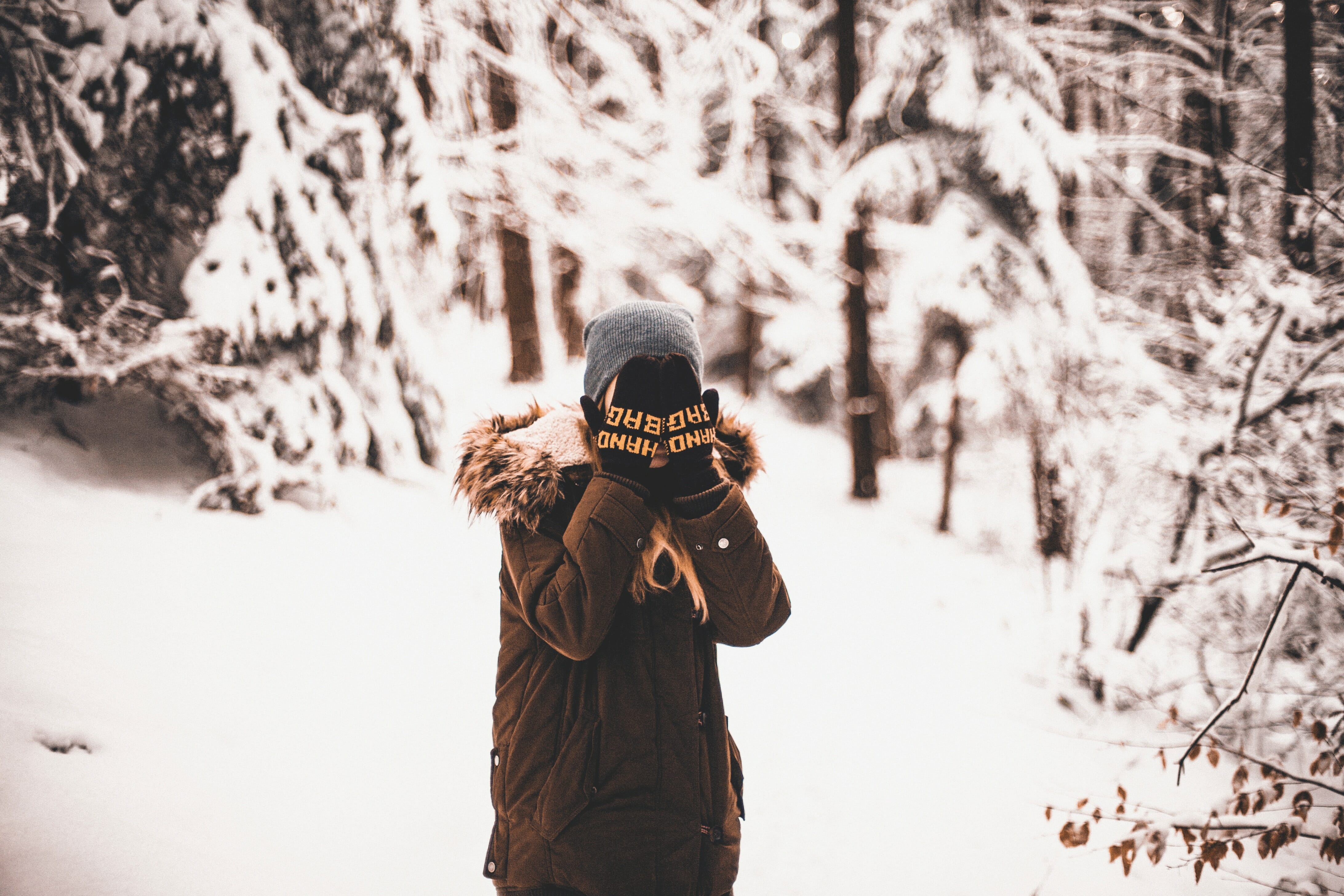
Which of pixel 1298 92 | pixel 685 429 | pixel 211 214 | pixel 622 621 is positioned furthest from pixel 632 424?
pixel 1298 92

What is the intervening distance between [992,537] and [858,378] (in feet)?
9.29

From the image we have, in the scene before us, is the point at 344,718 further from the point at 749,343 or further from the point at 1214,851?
the point at 749,343

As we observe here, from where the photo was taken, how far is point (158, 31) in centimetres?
327

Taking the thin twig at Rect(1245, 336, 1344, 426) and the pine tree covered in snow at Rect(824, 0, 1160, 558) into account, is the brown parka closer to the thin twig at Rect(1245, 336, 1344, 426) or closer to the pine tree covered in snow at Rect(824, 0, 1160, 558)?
the thin twig at Rect(1245, 336, 1344, 426)

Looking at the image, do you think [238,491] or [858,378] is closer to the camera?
[238,491]

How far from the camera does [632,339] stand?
164cm

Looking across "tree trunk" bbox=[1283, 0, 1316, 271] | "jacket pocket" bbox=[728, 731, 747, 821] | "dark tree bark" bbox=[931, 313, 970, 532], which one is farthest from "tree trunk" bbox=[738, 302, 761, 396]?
"jacket pocket" bbox=[728, 731, 747, 821]

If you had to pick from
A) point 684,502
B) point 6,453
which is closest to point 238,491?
point 6,453

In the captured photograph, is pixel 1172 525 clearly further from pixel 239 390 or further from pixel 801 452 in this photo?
pixel 801 452

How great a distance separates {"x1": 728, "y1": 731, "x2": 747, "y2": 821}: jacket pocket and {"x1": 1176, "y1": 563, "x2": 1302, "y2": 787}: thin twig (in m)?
1.50

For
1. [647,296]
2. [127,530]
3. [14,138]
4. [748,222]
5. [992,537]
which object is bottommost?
[992,537]

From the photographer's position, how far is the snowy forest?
102 inches

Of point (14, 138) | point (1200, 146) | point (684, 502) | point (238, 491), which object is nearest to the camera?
point (684, 502)

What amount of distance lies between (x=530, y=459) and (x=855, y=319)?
322 inches
